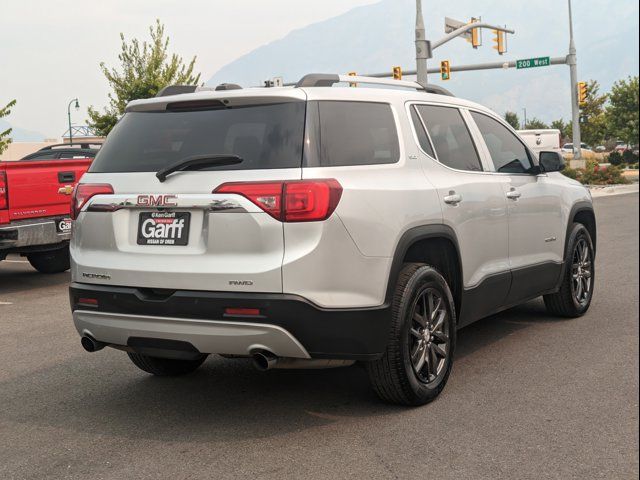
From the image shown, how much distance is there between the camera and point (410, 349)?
186 inches

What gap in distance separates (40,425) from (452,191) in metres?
2.82

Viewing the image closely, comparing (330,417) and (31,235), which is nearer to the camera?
(330,417)

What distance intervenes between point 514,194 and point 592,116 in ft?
224

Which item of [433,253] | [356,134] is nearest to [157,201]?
[356,134]

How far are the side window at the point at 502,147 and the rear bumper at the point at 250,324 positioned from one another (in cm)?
213

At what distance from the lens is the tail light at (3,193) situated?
938 centimetres

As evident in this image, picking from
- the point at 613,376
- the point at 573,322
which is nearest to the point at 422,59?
the point at 573,322

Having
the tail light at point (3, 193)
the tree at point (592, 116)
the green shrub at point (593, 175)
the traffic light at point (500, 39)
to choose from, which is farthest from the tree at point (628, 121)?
the tree at point (592, 116)

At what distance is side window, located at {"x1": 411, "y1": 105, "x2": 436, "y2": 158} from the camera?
5.12 metres

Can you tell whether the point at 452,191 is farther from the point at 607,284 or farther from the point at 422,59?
the point at 422,59

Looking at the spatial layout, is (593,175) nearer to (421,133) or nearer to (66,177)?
(66,177)

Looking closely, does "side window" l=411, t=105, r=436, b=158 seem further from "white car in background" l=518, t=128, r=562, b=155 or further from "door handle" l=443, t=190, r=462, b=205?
"white car in background" l=518, t=128, r=562, b=155

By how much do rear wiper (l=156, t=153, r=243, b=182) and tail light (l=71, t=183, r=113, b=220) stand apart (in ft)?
1.36

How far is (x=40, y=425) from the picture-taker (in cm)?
470
